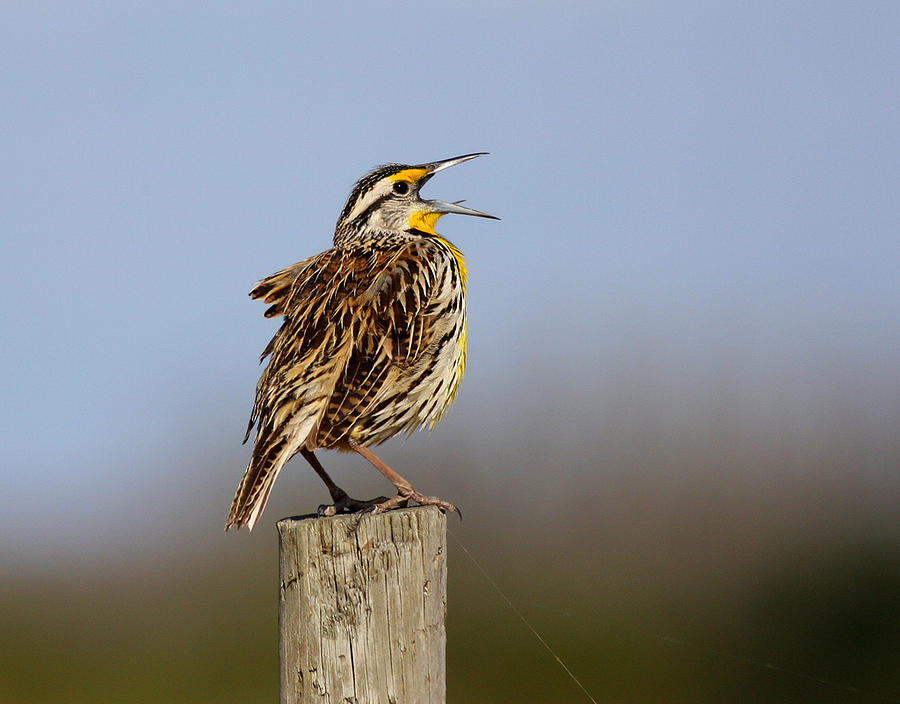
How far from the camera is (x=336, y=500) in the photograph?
413 centimetres

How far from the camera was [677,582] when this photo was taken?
9234 millimetres

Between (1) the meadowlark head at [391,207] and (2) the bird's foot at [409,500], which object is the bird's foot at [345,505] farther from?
(1) the meadowlark head at [391,207]

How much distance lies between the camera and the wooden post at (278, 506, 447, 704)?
3.01m

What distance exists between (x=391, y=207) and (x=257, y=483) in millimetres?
1519

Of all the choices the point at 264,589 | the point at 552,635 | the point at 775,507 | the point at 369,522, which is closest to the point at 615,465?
the point at 775,507

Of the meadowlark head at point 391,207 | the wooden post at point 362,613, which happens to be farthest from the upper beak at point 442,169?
the wooden post at point 362,613

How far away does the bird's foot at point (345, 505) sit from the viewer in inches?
149

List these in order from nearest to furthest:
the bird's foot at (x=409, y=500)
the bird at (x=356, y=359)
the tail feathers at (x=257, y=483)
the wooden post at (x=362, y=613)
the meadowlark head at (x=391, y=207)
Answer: the wooden post at (x=362, y=613)
the tail feathers at (x=257, y=483)
the bird's foot at (x=409, y=500)
the bird at (x=356, y=359)
the meadowlark head at (x=391, y=207)

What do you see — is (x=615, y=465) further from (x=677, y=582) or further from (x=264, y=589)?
(x=264, y=589)

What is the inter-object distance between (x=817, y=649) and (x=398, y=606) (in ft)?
20.2

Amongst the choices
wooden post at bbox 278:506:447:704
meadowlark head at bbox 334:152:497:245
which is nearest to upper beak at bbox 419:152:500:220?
meadowlark head at bbox 334:152:497:245

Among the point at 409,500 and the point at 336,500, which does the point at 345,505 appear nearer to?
the point at 336,500

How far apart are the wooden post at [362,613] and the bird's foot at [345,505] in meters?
0.58

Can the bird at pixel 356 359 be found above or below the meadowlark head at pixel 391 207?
below
